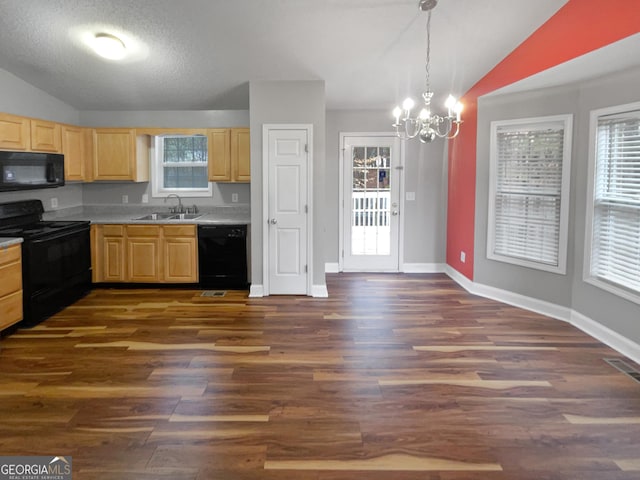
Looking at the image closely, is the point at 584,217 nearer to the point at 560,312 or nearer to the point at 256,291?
the point at 560,312

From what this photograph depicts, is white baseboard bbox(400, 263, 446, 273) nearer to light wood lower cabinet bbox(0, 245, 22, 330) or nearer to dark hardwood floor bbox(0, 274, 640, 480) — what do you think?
dark hardwood floor bbox(0, 274, 640, 480)

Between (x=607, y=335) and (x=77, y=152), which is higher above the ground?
(x=77, y=152)

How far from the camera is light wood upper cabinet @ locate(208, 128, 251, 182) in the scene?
6.20m

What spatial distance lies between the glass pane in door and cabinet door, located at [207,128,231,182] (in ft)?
5.89

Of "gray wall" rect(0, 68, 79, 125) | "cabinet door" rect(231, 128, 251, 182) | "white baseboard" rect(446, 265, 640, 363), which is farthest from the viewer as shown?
"cabinet door" rect(231, 128, 251, 182)

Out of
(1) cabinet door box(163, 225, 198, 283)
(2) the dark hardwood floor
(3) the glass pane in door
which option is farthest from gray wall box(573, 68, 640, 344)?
(1) cabinet door box(163, 225, 198, 283)

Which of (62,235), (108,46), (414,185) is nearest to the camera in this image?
(108,46)

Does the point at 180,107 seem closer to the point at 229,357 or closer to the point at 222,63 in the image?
the point at 222,63

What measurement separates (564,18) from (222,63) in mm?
3102

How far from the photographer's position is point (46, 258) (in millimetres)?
4844

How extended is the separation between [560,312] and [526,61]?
7.83 ft

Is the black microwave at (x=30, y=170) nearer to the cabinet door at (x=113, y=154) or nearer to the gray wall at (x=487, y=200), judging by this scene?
the cabinet door at (x=113, y=154)

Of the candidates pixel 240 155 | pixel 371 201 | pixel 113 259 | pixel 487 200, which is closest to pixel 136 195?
pixel 113 259

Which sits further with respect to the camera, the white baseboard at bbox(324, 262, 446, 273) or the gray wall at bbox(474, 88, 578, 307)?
the white baseboard at bbox(324, 262, 446, 273)
